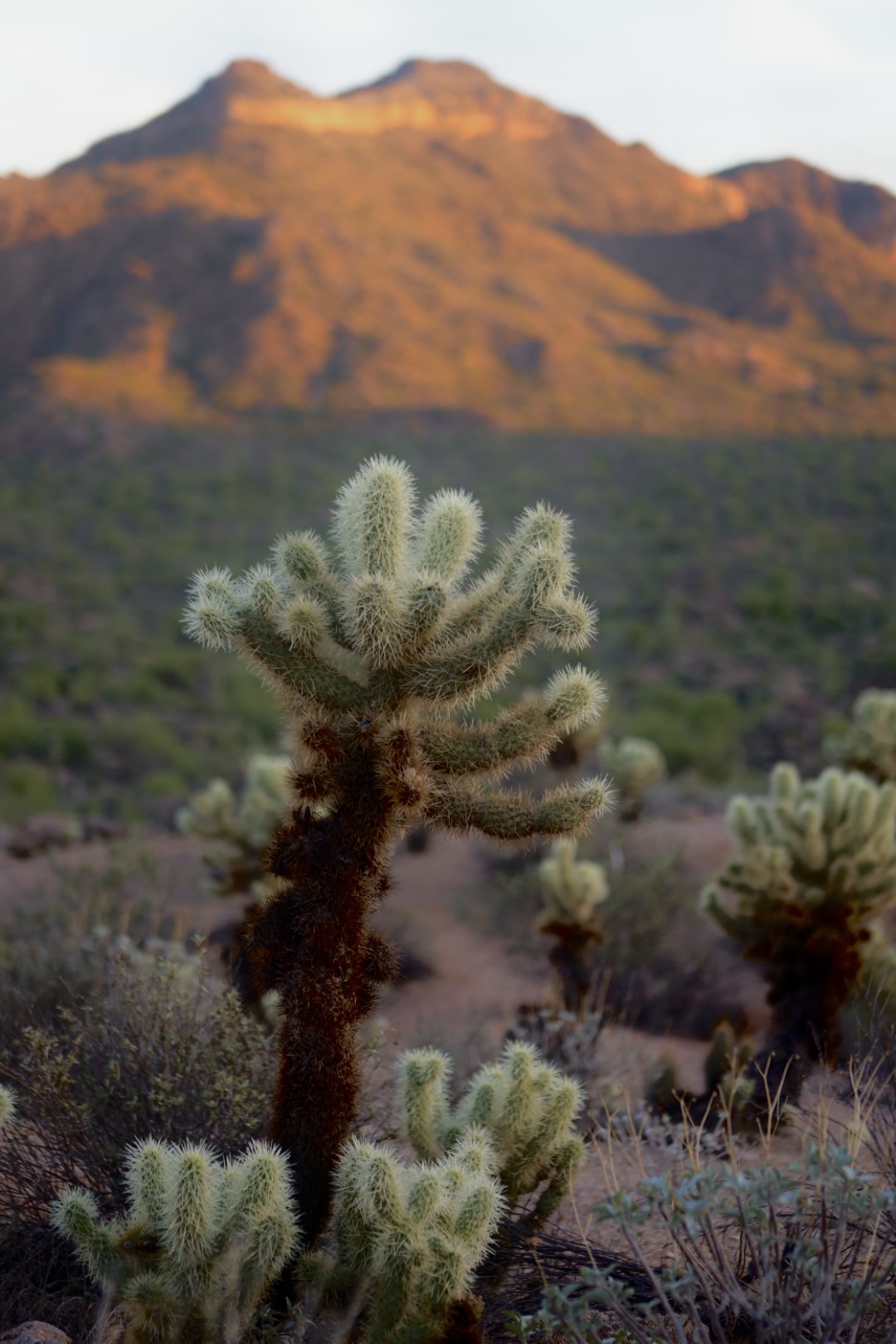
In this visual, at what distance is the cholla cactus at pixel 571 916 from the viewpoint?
792cm

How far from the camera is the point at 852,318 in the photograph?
4988 cm

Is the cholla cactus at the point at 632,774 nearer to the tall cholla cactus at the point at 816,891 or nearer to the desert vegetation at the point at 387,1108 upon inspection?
the tall cholla cactus at the point at 816,891

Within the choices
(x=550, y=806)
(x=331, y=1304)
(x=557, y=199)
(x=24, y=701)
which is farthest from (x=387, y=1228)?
(x=557, y=199)

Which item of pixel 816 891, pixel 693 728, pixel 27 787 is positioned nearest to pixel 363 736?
pixel 816 891

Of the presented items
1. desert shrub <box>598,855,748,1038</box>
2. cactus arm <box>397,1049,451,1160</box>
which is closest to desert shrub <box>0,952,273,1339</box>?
cactus arm <box>397,1049,451,1160</box>

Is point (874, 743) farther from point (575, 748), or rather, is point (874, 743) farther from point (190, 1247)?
point (190, 1247)

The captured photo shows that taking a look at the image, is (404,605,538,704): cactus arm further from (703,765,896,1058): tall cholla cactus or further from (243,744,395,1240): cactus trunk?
(703,765,896,1058): tall cholla cactus

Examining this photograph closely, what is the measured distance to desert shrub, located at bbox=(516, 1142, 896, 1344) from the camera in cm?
278

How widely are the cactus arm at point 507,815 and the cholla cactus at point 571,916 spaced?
13.9 feet

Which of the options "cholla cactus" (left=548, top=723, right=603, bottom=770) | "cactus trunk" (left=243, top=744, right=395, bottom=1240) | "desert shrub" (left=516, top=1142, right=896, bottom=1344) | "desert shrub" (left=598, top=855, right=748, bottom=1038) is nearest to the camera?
"desert shrub" (left=516, top=1142, right=896, bottom=1344)

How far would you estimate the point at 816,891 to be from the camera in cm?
665

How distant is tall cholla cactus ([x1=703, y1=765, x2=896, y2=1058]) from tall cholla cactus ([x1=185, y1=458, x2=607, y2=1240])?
128 inches

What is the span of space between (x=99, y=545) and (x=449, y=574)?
2289cm

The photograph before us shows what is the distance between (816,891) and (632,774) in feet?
21.9
